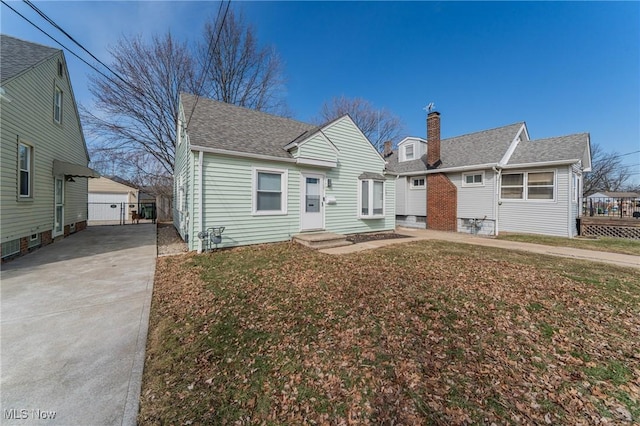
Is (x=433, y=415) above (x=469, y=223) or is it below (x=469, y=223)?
below

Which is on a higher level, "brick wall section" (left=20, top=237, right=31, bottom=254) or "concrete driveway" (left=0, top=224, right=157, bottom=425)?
"brick wall section" (left=20, top=237, right=31, bottom=254)

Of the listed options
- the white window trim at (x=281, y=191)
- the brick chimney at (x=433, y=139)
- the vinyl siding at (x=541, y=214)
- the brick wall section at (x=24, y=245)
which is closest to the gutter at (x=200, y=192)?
the white window trim at (x=281, y=191)

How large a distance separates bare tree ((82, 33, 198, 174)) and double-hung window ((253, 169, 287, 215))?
14431mm

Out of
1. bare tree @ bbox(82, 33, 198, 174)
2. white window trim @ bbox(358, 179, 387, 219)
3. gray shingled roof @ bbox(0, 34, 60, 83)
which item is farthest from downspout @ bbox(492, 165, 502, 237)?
bare tree @ bbox(82, 33, 198, 174)

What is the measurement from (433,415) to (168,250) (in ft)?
26.2

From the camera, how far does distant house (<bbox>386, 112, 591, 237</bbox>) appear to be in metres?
10.9

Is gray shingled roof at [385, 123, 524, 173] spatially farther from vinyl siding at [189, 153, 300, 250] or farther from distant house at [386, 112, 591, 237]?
vinyl siding at [189, 153, 300, 250]

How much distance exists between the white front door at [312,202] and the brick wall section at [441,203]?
7.60m

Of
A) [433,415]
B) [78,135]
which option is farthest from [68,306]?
[78,135]

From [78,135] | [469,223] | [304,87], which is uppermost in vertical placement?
[304,87]

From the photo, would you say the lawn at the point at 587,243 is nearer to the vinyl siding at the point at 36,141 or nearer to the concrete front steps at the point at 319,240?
the concrete front steps at the point at 319,240

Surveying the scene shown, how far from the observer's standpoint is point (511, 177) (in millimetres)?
12156

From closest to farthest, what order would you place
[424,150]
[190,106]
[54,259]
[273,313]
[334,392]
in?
[334,392]
[273,313]
[54,259]
[190,106]
[424,150]

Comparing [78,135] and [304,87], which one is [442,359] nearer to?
[78,135]
